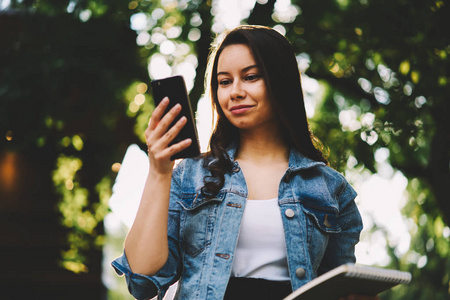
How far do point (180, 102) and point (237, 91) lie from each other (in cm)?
31

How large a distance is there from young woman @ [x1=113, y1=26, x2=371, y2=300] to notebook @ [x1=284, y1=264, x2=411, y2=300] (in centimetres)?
36

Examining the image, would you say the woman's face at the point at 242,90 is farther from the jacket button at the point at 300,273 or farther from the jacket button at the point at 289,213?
the jacket button at the point at 300,273

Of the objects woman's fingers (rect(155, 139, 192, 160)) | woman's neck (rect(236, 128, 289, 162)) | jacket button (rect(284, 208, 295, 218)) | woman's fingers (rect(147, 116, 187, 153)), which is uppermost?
woman's fingers (rect(147, 116, 187, 153))

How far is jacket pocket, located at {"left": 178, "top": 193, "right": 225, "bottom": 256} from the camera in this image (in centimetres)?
196

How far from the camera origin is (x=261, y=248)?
1.95 metres

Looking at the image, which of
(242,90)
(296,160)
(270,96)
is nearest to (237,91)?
(242,90)

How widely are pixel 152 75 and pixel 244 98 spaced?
4.33 meters

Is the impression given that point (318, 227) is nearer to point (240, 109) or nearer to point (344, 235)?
point (344, 235)

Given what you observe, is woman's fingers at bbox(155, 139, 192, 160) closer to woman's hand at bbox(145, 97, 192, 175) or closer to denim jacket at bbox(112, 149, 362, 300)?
woman's hand at bbox(145, 97, 192, 175)

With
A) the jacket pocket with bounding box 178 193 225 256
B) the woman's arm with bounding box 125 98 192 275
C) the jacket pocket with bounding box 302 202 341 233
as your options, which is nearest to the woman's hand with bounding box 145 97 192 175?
the woman's arm with bounding box 125 98 192 275

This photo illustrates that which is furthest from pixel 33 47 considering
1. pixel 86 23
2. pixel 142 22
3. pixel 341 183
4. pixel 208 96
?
pixel 341 183

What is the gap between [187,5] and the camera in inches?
229

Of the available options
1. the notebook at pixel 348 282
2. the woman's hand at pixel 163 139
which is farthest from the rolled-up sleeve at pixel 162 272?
the notebook at pixel 348 282

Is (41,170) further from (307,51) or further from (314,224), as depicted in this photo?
(314,224)
